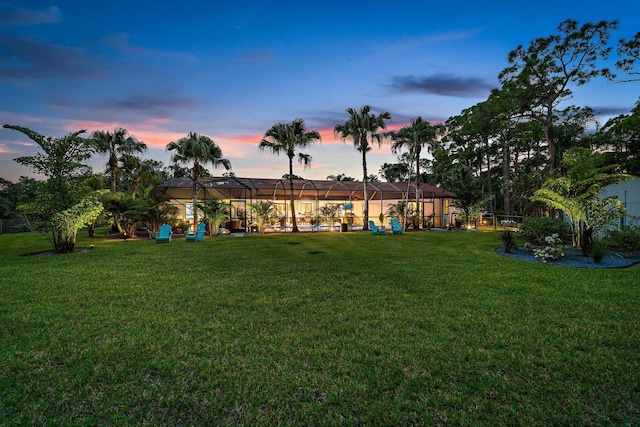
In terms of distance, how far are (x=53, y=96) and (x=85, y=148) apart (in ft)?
18.8

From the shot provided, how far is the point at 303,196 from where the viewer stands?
23703 mm

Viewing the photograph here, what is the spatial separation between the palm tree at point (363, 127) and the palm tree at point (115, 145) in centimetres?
1524

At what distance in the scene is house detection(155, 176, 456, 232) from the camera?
20.2 m

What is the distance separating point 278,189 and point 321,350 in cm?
1972

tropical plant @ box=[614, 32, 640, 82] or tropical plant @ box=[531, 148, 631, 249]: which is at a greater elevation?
tropical plant @ box=[614, 32, 640, 82]

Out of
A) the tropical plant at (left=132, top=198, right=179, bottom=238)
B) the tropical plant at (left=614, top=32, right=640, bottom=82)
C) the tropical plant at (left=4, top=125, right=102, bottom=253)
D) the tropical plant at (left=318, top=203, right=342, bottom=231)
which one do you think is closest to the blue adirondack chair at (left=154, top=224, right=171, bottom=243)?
the tropical plant at (left=132, top=198, right=179, bottom=238)

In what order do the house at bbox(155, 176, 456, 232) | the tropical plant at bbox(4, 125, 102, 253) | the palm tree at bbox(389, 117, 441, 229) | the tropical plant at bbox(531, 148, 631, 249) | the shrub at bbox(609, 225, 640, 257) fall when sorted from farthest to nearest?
the house at bbox(155, 176, 456, 232) → the palm tree at bbox(389, 117, 441, 229) → the tropical plant at bbox(4, 125, 102, 253) → the tropical plant at bbox(531, 148, 631, 249) → the shrub at bbox(609, 225, 640, 257)

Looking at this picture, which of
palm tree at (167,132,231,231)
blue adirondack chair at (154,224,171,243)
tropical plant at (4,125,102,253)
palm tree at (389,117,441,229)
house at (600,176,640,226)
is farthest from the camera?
palm tree at (389,117,441,229)

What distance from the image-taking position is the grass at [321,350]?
225 centimetres

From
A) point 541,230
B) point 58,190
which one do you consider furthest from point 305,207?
point 541,230

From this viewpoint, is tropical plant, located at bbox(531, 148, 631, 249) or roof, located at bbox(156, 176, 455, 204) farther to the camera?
roof, located at bbox(156, 176, 455, 204)

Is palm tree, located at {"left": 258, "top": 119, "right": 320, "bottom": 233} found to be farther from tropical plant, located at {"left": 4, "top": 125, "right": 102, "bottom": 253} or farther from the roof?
tropical plant, located at {"left": 4, "top": 125, "right": 102, "bottom": 253}

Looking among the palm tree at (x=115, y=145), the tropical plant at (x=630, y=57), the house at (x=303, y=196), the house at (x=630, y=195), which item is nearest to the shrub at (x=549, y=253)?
the house at (x=630, y=195)

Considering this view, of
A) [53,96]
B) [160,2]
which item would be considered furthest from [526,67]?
[53,96]
